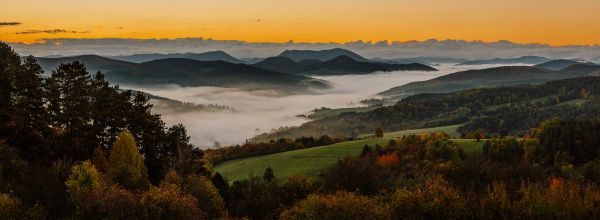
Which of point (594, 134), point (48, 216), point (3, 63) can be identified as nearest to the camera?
point (48, 216)

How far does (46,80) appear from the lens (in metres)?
74.6

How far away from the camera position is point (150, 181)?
7650 cm

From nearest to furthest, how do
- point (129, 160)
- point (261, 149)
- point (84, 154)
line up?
point (129, 160), point (84, 154), point (261, 149)

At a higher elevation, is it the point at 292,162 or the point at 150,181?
the point at 150,181

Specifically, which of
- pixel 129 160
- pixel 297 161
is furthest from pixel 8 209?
pixel 297 161

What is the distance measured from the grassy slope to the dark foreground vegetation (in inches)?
2131

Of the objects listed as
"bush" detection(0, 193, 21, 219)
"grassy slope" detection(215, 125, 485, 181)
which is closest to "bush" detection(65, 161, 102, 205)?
"bush" detection(0, 193, 21, 219)

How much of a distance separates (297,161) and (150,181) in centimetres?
7797

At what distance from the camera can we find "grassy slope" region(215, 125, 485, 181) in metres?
142

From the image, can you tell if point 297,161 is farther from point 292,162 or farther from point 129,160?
point 129,160

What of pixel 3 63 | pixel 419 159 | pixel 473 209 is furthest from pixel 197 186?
pixel 419 159

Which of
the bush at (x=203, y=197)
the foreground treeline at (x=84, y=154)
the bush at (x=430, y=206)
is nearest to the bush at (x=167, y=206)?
the foreground treeline at (x=84, y=154)

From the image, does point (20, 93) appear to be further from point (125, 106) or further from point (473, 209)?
point (473, 209)

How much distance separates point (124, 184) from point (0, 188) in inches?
511
